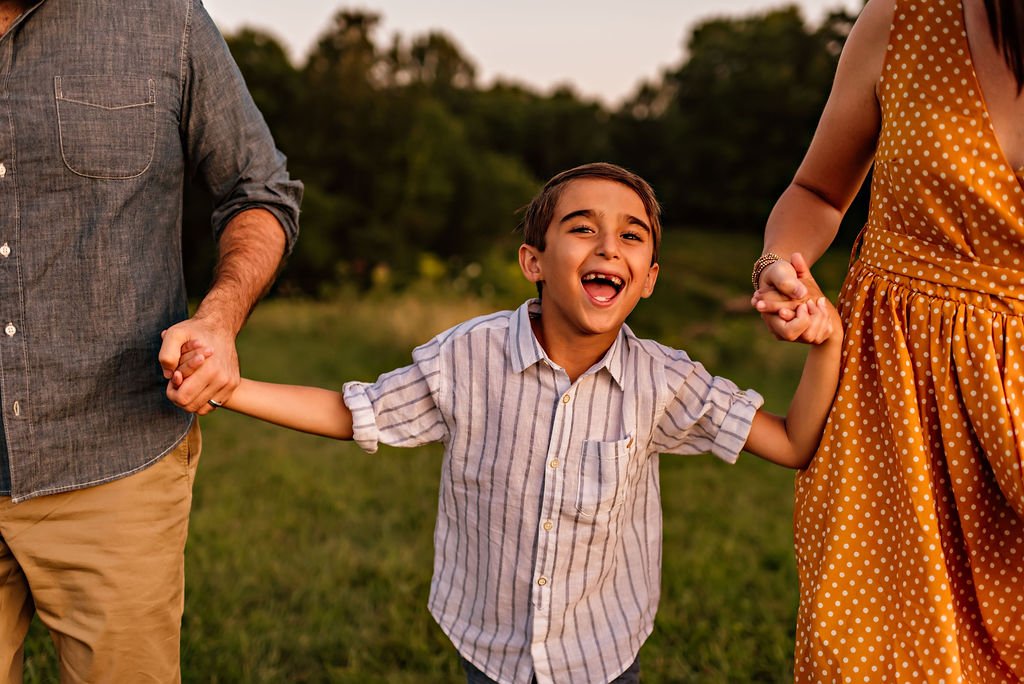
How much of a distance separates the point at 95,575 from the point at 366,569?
230 centimetres

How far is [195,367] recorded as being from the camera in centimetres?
169

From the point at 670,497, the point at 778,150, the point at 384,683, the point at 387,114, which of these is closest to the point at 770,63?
the point at 778,150

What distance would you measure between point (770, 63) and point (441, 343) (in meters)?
36.0

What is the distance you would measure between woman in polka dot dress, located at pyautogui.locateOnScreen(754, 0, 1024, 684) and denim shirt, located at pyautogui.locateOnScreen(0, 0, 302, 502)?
1.37 m

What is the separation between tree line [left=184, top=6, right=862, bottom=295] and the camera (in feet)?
62.7

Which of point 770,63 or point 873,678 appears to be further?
point 770,63

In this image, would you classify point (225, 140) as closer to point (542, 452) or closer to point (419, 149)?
point (542, 452)

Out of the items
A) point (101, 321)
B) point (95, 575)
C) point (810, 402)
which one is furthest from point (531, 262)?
point (95, 575)

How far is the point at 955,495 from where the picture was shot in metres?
1.59

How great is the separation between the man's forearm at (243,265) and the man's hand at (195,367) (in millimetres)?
124

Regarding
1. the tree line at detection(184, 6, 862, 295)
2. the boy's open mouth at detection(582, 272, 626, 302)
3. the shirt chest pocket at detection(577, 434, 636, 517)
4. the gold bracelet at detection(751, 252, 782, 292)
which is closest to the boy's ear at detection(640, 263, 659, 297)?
the boy's open mouth at detection(582, 272, 626, 302)

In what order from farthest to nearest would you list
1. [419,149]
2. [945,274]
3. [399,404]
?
[419,149] → [399,404] → [945,274]

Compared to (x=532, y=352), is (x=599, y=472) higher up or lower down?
lower down

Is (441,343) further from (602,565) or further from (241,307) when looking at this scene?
(602,565)
